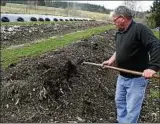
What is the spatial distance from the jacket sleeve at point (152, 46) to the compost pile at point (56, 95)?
2174mm

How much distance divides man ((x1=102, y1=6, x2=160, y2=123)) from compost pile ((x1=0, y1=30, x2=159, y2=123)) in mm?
1420

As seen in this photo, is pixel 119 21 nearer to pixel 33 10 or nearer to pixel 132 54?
pixel 132 54

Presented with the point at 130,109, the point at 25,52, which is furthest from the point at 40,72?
the point at 25,52

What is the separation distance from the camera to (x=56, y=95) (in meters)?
8.07

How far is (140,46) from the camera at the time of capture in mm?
6070

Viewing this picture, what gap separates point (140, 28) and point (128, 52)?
1.40 ft

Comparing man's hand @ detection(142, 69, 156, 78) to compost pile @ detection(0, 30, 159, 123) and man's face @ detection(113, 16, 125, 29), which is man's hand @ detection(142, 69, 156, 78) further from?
compost pile @ detection(0, 30, 159, 123)

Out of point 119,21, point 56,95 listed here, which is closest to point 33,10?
point 56,95

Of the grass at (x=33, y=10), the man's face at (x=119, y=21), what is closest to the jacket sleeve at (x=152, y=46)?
the man's face at (x=119, y=21)

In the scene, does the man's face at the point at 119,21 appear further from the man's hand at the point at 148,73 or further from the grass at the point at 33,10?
the grass at the point at 33,10

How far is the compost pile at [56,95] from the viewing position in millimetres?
7492

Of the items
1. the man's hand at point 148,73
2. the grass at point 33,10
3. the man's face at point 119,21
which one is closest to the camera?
the man's hand at point 148,73

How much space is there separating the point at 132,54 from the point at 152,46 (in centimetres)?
44

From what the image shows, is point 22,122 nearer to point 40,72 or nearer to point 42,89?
point 42,89
